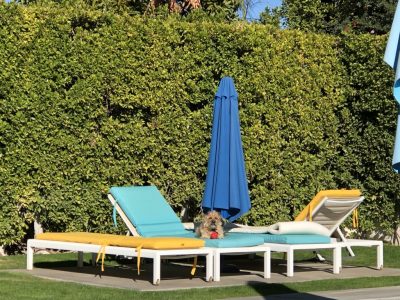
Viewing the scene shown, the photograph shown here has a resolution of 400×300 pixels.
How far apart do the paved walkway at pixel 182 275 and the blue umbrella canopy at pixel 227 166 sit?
90 cm

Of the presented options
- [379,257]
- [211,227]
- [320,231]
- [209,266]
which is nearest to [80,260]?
[211,227]

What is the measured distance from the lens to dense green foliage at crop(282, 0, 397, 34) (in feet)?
76.5

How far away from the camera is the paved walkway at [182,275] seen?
34.7 feet

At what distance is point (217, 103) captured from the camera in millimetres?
12836

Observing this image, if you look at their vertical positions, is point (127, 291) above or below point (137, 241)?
below

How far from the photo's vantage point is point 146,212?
12109 mm

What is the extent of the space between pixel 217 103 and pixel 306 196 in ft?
11.8

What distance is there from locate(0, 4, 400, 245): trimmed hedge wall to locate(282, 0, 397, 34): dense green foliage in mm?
7483

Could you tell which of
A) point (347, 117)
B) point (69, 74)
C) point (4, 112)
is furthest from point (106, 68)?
point (347, 117)

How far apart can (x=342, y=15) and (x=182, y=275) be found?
13803 mm

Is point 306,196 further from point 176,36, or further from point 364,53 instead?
point 176,36

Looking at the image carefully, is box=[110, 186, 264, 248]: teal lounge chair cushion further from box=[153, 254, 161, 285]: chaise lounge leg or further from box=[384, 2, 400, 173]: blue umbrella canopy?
box=[384, 2, 400, 173]: blue umbrella canopy

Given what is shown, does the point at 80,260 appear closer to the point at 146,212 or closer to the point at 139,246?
the point at 146,212

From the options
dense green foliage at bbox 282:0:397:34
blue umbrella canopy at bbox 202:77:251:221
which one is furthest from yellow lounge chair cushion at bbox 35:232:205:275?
dense green foliage at bbox 282:0:397:34
